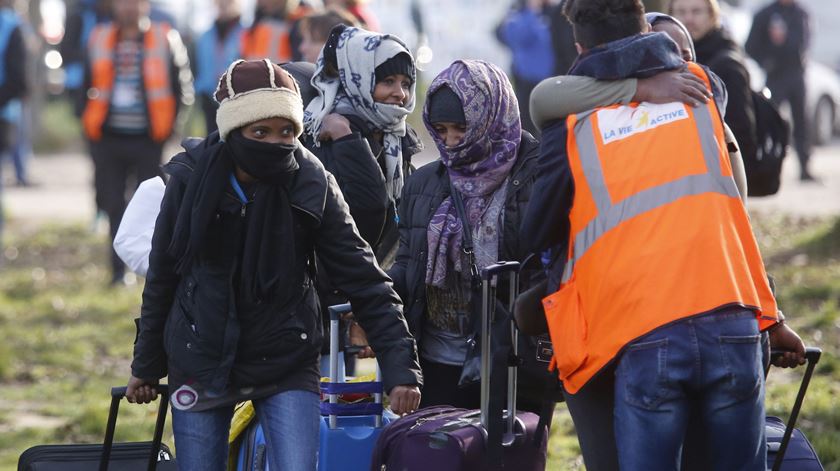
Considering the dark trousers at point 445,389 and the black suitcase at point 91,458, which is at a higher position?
the dark trousers at point 445,389

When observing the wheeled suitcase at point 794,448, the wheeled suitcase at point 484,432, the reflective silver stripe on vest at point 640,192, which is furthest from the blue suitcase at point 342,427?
the wheeled suitcase at point 794,448

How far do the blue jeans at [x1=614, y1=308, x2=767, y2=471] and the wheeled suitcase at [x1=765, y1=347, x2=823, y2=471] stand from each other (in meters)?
0.64

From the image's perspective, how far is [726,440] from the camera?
3875mm

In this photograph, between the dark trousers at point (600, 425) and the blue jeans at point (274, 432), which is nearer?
the dark trousers at point (600, 425)

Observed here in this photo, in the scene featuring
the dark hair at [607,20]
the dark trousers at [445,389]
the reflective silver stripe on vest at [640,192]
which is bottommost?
the dark trousers at [445,389]

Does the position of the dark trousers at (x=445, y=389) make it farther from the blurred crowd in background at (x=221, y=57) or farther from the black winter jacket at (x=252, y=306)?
the blurred crowd in background at (x=221, y=57)

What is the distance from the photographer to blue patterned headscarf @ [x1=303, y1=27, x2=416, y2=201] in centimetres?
552

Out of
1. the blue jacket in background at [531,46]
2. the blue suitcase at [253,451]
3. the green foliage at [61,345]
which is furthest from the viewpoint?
the blue jacket in background at [531,46]

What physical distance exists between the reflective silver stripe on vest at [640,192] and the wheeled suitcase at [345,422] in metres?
1.03

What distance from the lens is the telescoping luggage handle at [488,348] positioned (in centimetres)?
442

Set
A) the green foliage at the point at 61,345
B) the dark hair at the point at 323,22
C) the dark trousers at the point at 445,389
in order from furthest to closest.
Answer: the green foliage at the point at 61,345
the dark hair at the point at 323,22
the dark trousers at the point at 445,389

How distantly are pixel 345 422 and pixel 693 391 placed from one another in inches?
52.0

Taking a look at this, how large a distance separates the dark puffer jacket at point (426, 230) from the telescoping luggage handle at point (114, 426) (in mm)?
812

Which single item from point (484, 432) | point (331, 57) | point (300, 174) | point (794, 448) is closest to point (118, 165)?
point (331, 57)
